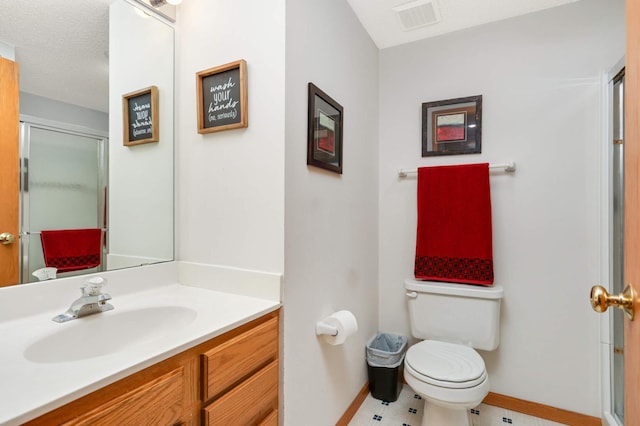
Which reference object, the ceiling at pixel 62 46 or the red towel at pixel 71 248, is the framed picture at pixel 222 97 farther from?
the red towel at pixel 71 248

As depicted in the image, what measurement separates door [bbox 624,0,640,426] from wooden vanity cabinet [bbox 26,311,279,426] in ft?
3.13

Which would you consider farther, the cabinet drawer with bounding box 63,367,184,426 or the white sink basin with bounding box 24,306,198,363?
the white sink basin with bounding box 24,306,198,363

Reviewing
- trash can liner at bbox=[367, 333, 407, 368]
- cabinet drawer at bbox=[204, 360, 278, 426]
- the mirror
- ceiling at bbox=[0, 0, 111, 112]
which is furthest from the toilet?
ceiling at bbox=[0, 0, 111, 112]

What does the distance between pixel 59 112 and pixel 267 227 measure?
2.71 feet

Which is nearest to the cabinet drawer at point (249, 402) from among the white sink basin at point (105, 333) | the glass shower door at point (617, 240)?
the white sink basin at point (105, 333)

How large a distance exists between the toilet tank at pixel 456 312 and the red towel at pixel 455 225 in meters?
0.08

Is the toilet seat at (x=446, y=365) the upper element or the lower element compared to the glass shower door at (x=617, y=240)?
lower

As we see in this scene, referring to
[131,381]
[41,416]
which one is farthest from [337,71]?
[41,416]

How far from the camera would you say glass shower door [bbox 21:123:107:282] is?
1014 mm

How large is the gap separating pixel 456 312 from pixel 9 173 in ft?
6.72

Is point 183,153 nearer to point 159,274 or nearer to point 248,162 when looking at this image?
point 248,162

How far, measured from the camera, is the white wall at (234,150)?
1201mm

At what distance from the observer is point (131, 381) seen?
706mm

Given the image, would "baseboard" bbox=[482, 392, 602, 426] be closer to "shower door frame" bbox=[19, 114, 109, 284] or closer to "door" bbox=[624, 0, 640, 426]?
"door" bbox=[624, 0, 640, 426]
